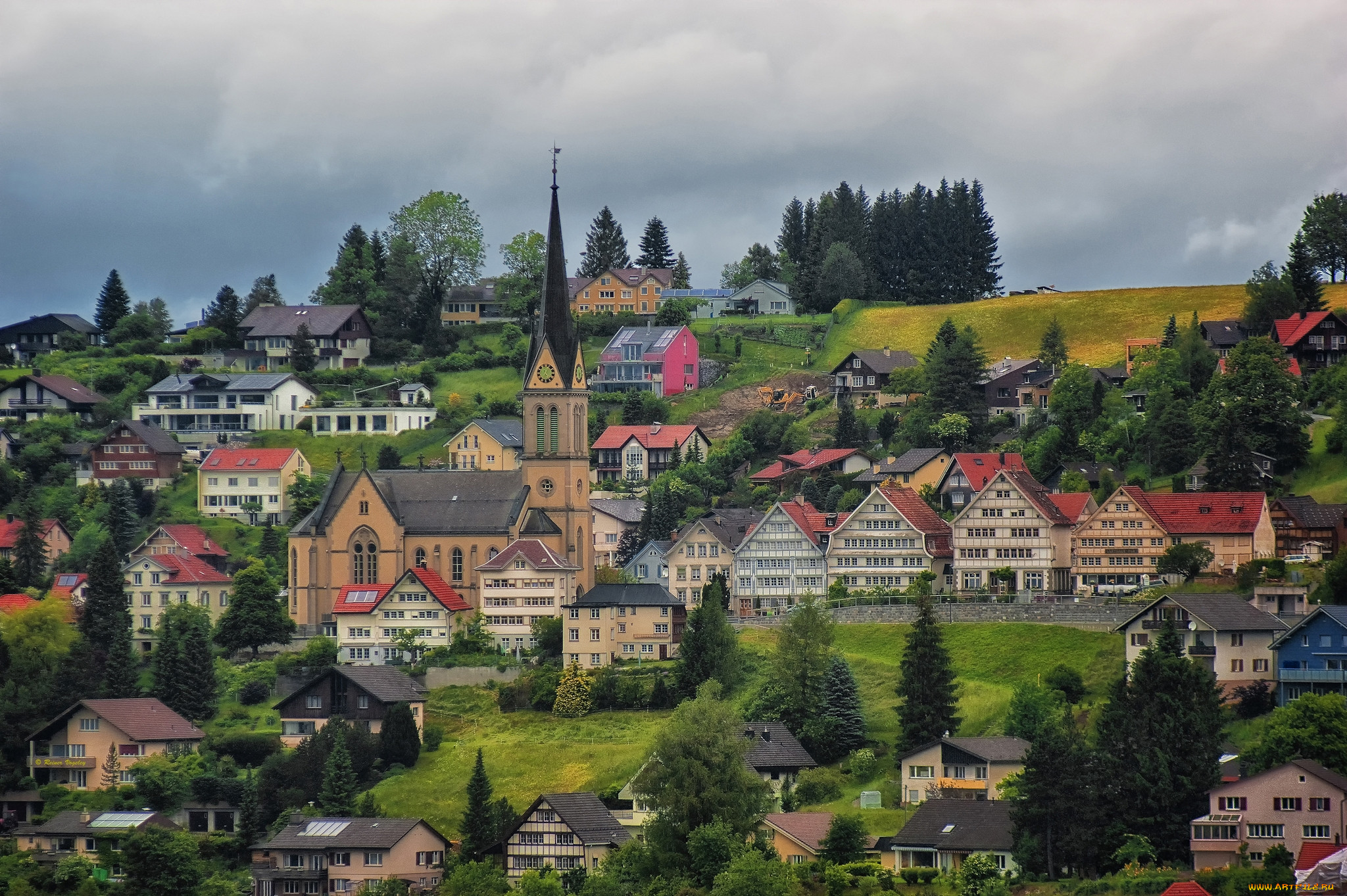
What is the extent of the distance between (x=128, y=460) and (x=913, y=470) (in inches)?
1745

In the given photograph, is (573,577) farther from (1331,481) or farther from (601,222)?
(601,222)

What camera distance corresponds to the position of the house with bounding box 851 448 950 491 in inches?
4641

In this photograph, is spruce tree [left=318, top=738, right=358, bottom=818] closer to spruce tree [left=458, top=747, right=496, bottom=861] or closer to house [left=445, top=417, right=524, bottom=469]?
spruce tree [left=458, top=747, right=496, bottom=861]

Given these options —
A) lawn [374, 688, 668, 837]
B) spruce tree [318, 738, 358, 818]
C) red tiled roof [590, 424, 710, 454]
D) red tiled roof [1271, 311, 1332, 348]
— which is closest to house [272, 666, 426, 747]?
lawn [374, 688, 668, 837]

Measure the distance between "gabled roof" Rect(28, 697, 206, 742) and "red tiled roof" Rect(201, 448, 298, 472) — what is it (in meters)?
31.3

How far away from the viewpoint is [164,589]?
374ft

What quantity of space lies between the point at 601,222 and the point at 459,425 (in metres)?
48.7

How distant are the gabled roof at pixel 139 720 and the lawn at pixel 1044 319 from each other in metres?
59.4

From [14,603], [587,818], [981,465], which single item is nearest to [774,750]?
[587,818]

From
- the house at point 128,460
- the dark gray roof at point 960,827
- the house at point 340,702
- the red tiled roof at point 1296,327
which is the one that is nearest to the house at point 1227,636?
the dark gray roof at point 960,827

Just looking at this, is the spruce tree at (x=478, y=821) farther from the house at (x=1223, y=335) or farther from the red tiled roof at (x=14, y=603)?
the house at (x=1223, y=335)

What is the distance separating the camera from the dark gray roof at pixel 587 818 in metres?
82.2

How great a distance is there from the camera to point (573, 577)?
10700cm

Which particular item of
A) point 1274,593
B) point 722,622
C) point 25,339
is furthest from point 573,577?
point 25,339
